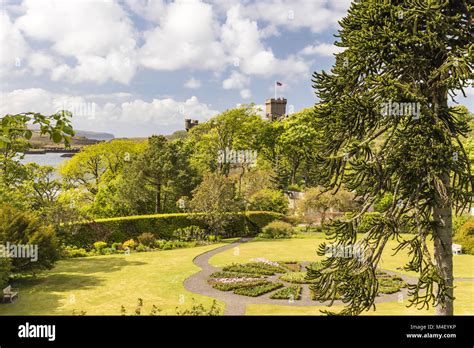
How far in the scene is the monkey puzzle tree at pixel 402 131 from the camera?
801 cm

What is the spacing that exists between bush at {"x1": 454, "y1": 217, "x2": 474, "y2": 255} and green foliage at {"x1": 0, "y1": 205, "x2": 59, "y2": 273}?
102ft

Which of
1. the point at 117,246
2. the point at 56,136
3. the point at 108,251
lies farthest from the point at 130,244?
the point at 56,136

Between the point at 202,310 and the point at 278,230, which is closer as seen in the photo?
the point at 202,310

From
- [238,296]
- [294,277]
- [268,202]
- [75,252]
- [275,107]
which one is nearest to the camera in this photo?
[238,296]

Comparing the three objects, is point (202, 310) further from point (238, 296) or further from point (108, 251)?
point (108, 251)

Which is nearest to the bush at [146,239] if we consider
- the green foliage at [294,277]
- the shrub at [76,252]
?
the shrub at [76,252]

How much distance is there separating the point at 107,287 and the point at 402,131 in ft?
57.1

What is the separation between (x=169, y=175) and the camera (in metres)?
40.0

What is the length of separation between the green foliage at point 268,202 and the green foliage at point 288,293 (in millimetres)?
24229

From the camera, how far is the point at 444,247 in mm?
9023

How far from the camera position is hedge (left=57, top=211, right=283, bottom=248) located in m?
31.8

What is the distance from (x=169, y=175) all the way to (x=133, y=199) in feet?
15.0
